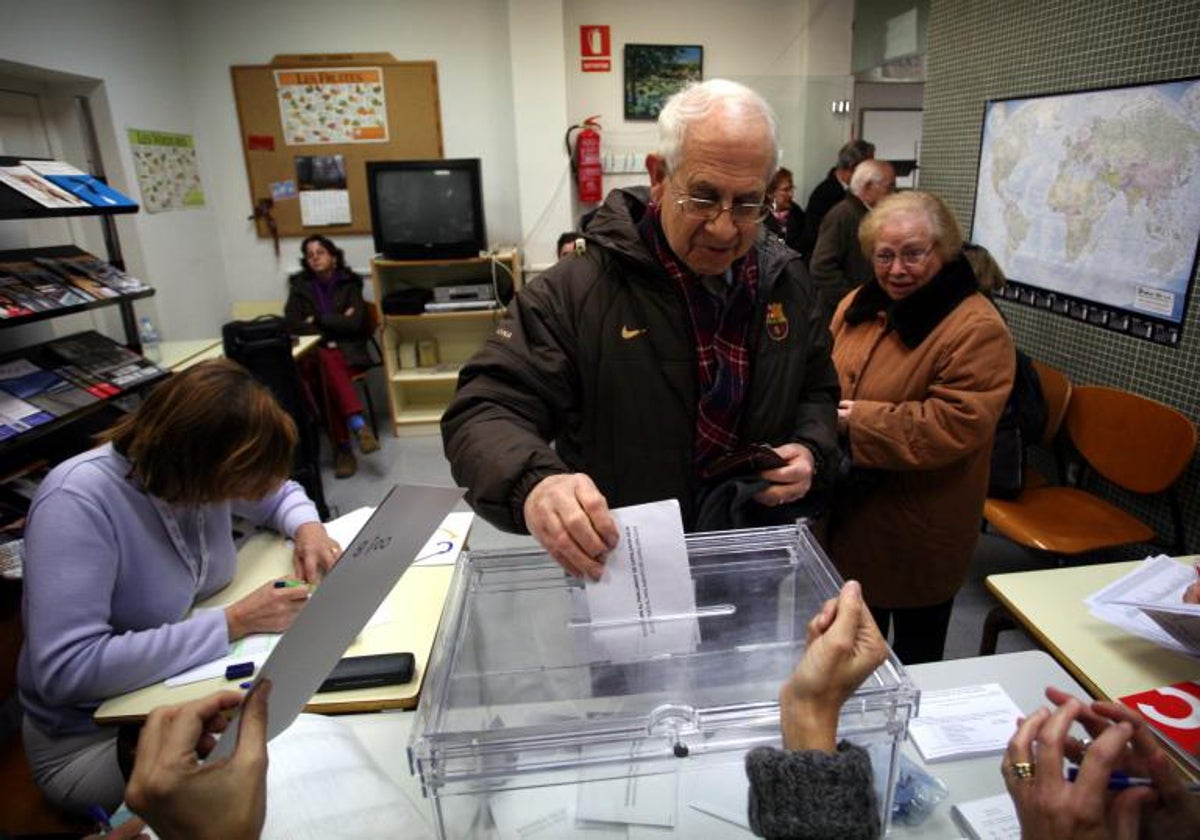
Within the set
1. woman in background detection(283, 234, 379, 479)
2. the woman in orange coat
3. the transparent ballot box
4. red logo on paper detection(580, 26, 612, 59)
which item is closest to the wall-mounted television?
woman in background detection(283, 234, 379, 479)

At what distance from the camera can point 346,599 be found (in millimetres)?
631

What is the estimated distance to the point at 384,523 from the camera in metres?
0.65

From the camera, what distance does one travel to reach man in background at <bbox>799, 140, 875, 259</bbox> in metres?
4.29

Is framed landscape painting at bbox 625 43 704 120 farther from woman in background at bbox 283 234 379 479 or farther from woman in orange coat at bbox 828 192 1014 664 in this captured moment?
woman in orange coat at bbox 828 192 1014 664

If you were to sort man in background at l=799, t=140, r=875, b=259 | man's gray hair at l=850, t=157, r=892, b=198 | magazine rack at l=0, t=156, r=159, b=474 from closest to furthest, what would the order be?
magazine rack at l=0, t=156, r=159, b=474
man's gray hair at l=850, t=157, r=892, b=198
man in background at l=799, t=140, r=875, b=259

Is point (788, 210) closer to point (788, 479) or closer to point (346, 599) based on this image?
point (788, 479)

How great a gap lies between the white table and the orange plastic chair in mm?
1223

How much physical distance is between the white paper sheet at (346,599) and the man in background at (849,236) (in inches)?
135

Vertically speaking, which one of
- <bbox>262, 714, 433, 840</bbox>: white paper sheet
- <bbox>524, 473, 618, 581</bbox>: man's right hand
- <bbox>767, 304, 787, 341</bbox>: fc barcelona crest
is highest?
<bbox>767, 304, 787, 341</bbox>: fc barcelona crest

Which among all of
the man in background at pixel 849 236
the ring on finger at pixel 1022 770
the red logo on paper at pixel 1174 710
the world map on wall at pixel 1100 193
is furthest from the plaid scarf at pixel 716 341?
the man in background at pixel 849 236

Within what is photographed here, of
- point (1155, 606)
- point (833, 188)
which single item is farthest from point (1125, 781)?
point (833, 188)

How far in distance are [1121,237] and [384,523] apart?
2.86 meters

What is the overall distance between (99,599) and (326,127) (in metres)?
4.34

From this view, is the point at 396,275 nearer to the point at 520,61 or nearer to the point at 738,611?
the point at 520,61
